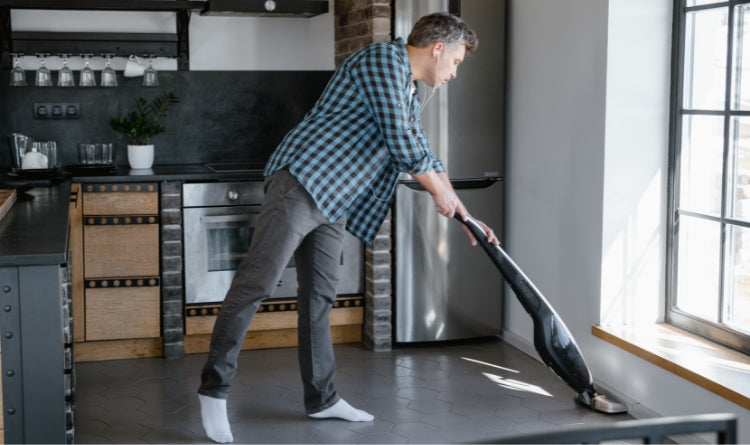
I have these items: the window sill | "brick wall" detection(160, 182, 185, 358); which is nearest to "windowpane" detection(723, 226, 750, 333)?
the window sill

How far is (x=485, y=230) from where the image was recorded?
330 centimetres

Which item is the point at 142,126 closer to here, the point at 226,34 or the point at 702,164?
the point at 226,34

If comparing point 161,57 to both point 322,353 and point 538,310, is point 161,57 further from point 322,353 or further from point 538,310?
point 538,310

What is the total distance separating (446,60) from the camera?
125 inches

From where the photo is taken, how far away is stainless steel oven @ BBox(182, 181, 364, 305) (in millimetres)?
4340

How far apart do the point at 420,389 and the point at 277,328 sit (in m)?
0.93

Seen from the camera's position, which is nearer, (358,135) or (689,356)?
(358,135)

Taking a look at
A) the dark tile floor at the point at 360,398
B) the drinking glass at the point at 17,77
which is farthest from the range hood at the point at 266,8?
the dark tile floor at the point at 360,398

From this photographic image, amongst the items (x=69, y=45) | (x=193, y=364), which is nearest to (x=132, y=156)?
(x=69, y=45)

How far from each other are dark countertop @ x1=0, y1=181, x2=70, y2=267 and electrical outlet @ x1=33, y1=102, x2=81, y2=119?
1059 millimetres

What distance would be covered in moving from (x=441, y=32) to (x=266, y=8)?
1.60 m

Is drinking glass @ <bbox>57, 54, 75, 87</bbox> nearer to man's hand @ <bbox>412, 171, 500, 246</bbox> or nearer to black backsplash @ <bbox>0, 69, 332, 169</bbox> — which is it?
black backsplash @ <bbox>0, 69, 332, 169</bbox>

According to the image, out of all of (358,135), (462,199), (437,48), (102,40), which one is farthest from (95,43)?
(437,48)

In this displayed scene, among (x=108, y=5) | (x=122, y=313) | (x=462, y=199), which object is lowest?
(x=122, y=313)
